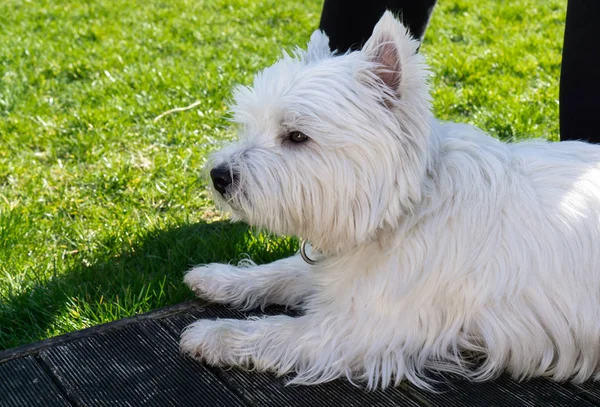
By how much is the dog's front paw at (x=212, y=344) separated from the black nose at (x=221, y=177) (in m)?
0.48

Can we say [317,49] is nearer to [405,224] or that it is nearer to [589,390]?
[405,224]

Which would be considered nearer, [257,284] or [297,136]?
[297,136]

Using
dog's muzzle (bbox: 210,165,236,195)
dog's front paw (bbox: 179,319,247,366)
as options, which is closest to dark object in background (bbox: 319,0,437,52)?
dog's muzzle (bbox: 210,165,236,195)

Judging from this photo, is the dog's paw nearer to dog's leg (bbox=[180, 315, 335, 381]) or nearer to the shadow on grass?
the shadow on grass

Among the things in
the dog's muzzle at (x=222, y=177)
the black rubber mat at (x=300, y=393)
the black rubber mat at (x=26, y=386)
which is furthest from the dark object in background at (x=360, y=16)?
the black rubber mat at (x=26, y=386)

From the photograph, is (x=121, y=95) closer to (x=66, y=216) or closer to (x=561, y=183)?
(x=66, y=216)

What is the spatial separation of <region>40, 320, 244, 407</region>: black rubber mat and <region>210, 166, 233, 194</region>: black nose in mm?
597

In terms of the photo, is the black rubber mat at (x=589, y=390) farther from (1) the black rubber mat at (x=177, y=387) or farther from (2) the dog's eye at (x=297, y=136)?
(2) the dog's eye at (x=297, y=136)

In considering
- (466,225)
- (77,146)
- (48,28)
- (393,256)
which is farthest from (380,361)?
(48,28)

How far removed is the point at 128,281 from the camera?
3191 mm

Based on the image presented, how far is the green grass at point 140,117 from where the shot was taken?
3.29 meters

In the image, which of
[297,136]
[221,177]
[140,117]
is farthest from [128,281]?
[140,117]

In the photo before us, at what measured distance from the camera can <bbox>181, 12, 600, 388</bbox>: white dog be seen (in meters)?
2.27

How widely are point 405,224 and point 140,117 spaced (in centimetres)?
327
